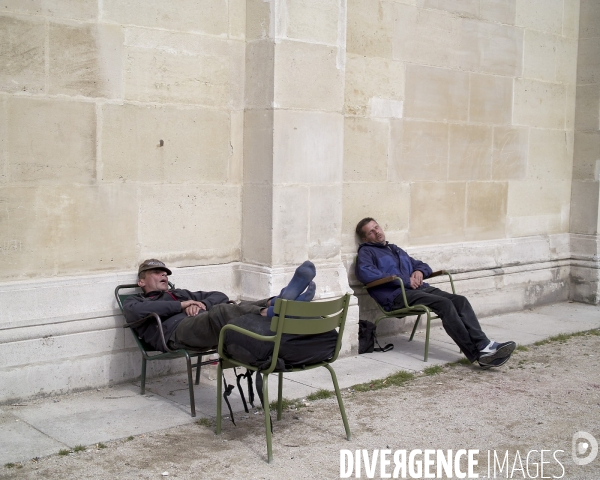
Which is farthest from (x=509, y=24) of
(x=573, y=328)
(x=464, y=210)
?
(x=573, y=328)

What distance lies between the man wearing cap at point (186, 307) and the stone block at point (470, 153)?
11.7ft

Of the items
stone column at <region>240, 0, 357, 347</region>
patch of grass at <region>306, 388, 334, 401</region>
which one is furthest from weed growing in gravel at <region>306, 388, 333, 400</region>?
stone column at <region>240, 0, 357, 347</region>

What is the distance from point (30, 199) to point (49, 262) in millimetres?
460

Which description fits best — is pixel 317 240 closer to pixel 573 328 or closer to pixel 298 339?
pixel 298 339

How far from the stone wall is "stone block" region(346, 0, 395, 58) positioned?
18 mm

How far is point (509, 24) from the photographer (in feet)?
29.2

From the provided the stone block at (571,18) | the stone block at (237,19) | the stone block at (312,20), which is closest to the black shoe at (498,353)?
the stone block at (312,20)

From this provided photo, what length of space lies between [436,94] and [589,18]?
2.84 m

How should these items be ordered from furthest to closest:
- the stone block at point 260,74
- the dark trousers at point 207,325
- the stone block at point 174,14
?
1. the stone block at point 260,74
2. the stone block at point 174,14
3. the dark trousers at point 207,325

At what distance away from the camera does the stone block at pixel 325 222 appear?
6633 mm

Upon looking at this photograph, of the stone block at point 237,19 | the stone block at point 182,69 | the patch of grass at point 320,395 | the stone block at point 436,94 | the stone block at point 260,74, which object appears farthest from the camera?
the stone block at point 436,94

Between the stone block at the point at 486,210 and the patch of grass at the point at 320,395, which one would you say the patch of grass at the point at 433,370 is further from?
the stone block at the point at 486,210

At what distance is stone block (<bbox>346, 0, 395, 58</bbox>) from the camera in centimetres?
742

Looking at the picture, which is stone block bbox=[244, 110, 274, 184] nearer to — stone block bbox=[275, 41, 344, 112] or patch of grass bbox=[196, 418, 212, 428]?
stone block bbox=[275, 41, 344, 112]
